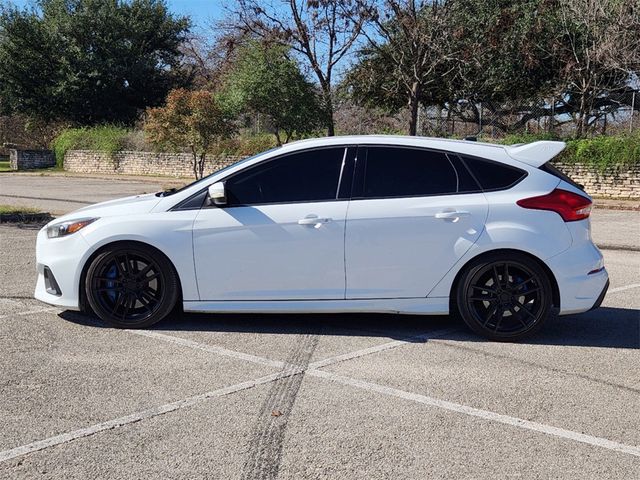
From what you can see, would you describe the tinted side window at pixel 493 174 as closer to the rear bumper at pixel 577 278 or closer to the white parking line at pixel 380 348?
the rear bumper at pixel 577 278

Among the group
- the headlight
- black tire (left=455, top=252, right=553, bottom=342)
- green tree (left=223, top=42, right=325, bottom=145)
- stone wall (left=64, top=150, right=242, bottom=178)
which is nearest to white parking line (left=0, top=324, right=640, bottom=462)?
black tire (left=455, top=252, right=553, bottom=342)

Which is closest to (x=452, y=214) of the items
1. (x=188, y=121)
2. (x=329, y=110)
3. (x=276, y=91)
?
(x=188, y=121)

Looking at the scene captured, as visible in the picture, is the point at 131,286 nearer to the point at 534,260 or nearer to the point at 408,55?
the point at 534,260

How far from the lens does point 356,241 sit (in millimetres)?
5539

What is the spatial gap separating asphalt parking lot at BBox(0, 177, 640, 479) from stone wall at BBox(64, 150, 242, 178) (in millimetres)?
25815

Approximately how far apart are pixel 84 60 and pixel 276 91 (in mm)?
19874

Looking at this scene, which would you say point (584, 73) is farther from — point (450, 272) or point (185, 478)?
point (185, 478)

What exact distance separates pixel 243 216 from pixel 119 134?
3426 centimetres

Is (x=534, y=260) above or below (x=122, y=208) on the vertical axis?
below

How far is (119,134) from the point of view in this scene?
3775 cm

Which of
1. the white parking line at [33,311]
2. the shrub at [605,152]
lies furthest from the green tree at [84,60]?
the white parking line at [33,311]

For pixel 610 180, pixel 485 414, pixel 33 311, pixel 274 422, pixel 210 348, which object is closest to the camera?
pixel 274 422

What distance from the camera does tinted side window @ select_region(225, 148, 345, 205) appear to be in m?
5.72

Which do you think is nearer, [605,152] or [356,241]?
[356,241]
